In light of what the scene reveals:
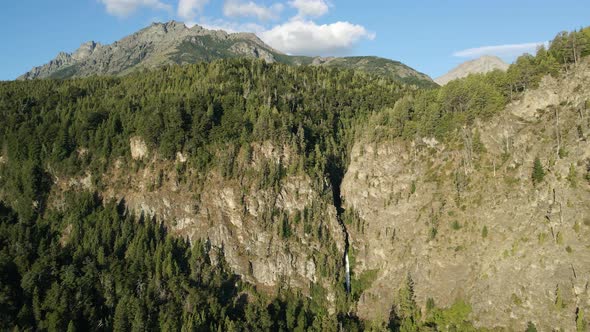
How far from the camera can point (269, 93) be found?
184 meters

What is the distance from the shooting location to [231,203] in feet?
466

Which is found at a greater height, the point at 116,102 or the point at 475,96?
the point at 116,102

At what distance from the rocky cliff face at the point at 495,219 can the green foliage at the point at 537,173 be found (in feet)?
3.91

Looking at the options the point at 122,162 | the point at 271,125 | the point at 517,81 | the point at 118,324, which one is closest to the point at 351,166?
the point at 271,125

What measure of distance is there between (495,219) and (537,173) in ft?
50.8

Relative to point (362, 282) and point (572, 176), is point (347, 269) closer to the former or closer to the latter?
point (362, 282)

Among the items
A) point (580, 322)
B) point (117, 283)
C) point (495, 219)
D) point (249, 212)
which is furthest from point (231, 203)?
point (580, 322)

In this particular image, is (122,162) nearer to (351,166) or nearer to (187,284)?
(187,284)

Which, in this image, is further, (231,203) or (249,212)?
(231,203)

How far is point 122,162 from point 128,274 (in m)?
46.5

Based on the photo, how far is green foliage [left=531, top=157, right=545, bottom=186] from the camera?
10438 cm

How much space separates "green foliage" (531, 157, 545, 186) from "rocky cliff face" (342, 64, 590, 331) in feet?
3.91

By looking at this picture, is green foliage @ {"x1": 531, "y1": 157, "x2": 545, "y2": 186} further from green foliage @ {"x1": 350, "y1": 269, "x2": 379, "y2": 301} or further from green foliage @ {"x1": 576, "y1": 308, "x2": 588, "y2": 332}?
green foliage @ {"x1": 350, "y1": 269, "x2": 379, "y2": 301}

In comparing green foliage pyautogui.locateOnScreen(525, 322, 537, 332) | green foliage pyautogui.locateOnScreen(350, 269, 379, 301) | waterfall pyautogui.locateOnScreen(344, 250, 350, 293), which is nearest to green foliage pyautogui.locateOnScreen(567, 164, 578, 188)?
green foliage pyautogui.locateOnScreen(525, 322, 537, 332)
